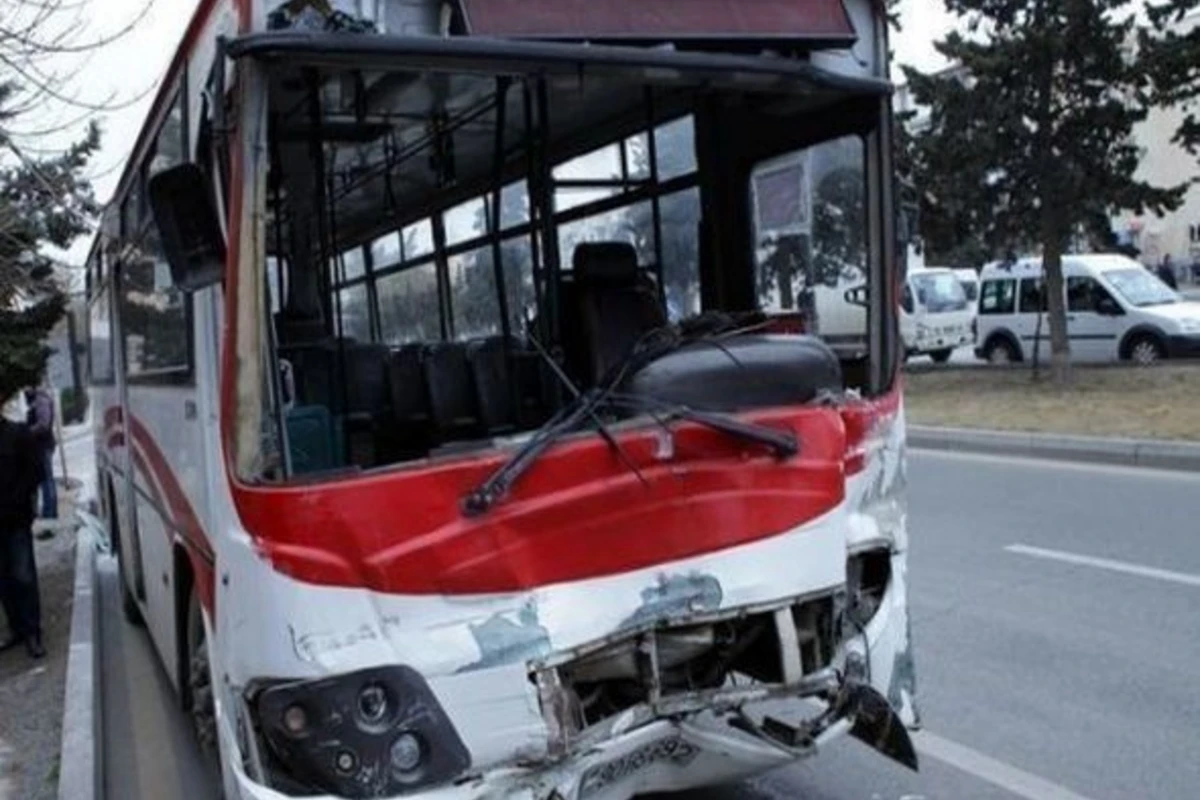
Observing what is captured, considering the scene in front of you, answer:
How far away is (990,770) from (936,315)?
2460 centimetres

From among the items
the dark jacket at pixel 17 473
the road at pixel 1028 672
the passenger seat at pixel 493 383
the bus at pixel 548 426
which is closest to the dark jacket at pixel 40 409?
the road at pixel 1028 672

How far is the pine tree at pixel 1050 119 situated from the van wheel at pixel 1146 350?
11.3ft

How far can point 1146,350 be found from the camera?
2152 cm

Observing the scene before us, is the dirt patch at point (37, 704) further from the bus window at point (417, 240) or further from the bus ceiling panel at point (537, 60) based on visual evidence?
the bus ceiling panel at point (537, 60)

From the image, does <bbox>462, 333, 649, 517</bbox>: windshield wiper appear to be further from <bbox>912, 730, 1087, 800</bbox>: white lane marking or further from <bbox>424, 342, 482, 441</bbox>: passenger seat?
<bbox>912, 730, 1087, 800</bbox>: white lane marking

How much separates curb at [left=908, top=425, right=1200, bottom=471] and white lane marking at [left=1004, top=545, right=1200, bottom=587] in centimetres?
406

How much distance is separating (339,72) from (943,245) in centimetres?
1734

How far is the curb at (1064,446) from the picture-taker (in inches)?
491

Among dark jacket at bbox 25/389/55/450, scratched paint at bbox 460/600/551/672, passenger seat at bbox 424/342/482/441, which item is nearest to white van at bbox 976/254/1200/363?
dark jacket at bbox 25/389/55/450

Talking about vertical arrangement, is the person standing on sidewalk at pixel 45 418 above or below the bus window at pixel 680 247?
below

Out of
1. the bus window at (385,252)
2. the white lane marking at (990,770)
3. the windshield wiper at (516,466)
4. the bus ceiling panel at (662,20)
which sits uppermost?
the bus ceiling panel at (662,20)

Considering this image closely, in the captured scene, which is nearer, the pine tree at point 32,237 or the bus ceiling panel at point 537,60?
the bus ceiling panel at point 537,60

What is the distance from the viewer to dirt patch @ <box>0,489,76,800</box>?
5824 mm

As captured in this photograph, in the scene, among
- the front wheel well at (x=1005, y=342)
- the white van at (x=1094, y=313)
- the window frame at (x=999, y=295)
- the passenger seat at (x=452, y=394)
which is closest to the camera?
the passenger seat at (x=452, y=394)
